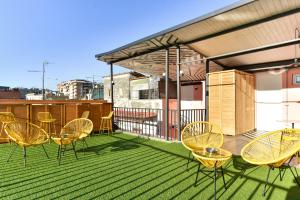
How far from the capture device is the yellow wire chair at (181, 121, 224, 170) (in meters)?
3.47

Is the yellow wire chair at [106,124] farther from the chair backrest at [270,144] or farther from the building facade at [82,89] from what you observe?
the building facade at [82,89]

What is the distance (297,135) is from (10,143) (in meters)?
6.62

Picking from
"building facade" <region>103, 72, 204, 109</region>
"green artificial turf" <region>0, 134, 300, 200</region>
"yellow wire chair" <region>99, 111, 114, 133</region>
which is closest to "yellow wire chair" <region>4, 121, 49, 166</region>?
"green artificial turf" <region>0, 134, 300, 200</region>

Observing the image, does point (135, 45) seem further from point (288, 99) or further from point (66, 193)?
point (288, 99)

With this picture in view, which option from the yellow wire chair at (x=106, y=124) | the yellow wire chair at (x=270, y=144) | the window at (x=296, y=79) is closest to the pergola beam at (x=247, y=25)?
the yellow wire chair at (x=270, y=144)

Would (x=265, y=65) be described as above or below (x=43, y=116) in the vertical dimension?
above

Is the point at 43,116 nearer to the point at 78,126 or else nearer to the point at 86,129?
the point at 78,126

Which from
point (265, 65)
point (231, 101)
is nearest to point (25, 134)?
point (231, 101)

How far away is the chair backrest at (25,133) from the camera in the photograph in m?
3.80

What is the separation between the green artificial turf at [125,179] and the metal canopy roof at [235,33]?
2632 millimetres

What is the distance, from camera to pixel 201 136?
3.70m

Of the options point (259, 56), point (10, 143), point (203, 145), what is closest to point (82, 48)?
point (10, 143)

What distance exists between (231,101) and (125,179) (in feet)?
14.5

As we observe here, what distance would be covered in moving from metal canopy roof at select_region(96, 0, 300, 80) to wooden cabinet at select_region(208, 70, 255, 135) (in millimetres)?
756
